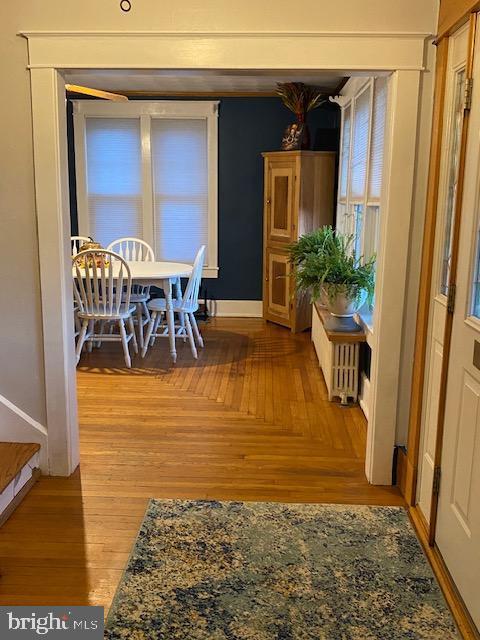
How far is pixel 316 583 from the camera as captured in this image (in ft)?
7.52

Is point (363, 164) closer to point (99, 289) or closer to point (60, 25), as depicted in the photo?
point (99, 289)

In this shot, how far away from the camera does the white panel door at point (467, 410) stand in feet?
6.77

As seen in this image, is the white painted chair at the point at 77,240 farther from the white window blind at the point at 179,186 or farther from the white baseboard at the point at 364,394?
the white baseboard at the point at 364,394

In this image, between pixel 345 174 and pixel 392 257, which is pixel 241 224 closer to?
pixel 345 174

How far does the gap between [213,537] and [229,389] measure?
79.0 inches

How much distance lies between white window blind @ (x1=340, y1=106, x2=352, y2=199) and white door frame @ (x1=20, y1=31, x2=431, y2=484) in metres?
2.78

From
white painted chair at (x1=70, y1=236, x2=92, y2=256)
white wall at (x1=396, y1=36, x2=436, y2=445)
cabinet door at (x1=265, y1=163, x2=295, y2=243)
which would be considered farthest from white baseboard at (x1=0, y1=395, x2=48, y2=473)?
cabinet door at (x1=265, y1=163, x2=295, y2=243)

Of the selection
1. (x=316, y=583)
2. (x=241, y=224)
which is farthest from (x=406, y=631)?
(x=241, y=224)

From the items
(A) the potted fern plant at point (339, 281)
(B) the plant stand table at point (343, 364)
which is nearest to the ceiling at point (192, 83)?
(A) the potted fern plant at point (339, 281)

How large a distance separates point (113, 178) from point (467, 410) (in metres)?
5.75

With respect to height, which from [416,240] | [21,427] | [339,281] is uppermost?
[416,240]

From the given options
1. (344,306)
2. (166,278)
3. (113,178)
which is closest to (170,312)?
(166,278)

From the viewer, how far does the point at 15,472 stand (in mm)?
2836

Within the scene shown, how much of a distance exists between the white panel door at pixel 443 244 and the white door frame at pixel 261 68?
0.74 ft
